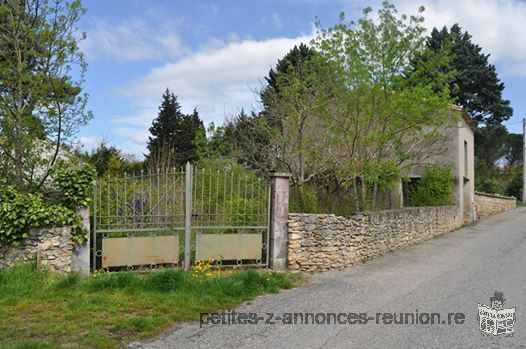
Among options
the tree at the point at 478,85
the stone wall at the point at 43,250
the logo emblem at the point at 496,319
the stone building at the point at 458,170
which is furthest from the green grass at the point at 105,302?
the tree at the point at 478,85

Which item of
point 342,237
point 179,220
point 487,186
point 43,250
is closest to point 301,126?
point 342,237

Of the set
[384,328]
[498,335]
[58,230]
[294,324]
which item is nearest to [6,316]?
[58,230]

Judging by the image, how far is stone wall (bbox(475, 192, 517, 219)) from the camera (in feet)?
88.4

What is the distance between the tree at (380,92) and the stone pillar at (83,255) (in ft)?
26.2

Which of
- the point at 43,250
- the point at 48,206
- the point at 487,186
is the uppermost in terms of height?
the point at 487,186

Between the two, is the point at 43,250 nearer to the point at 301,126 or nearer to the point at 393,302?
the point at 393,302

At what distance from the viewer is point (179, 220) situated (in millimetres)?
9070

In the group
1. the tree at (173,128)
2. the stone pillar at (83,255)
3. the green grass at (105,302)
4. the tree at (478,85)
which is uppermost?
the tree at (478,85)

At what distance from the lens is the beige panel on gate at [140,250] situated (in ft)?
27.5

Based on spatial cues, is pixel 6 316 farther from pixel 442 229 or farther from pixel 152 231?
pixel 442 229

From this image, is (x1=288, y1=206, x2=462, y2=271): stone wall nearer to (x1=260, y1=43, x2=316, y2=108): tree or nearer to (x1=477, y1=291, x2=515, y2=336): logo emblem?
(x1=477, y1=291, x2=515, y2=336): logo emblem

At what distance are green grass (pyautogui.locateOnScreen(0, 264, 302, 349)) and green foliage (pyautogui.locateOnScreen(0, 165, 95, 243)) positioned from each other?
2.16 feet

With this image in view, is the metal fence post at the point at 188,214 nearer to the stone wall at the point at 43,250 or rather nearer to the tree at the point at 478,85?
the stone wall at the point at 43,250

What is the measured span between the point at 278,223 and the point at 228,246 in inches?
44.2
